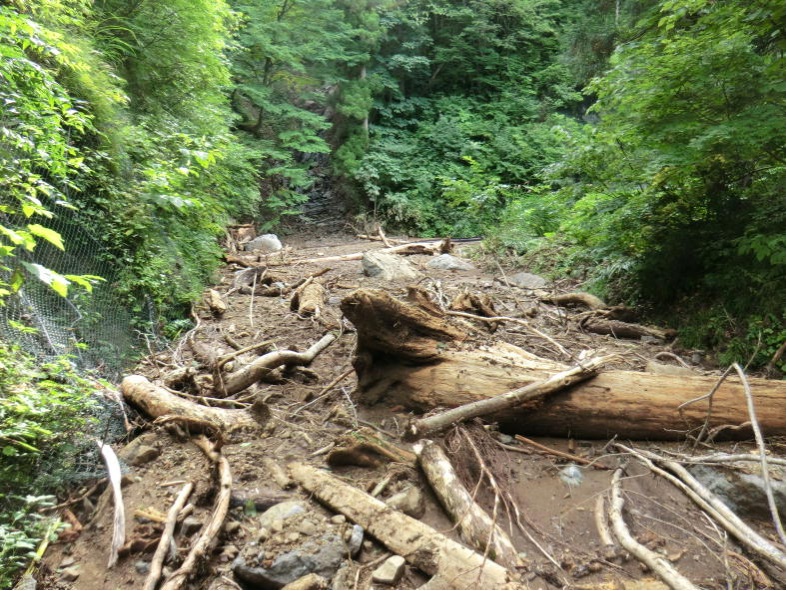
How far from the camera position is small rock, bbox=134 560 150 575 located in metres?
2.38

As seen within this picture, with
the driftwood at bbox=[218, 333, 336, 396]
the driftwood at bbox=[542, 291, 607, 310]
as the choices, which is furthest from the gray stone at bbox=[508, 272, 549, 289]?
the driftwood at bbox=[218, 333, 336, 396]

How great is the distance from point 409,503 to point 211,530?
1.05 metres

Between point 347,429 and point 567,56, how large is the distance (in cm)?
1064

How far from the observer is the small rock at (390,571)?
2.21 m

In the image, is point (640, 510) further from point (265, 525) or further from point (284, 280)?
point (284, 280)

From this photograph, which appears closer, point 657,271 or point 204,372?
point 204,372

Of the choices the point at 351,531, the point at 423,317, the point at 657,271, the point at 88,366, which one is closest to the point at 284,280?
the point at 88,366

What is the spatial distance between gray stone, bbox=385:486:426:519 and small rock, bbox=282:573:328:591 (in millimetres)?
529

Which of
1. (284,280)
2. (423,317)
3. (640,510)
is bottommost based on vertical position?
(284,280)

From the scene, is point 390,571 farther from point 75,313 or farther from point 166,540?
point 75,313

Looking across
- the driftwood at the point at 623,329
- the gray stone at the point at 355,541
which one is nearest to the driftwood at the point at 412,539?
the gray stone at the point at 355,541

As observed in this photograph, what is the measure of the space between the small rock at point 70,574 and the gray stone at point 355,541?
4.55 feet

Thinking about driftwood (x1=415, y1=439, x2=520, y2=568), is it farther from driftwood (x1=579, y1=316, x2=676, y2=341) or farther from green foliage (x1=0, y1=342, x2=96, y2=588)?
driftwood (x1=579, y1=316, x2=676, y2=341)

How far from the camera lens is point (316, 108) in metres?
20.1
